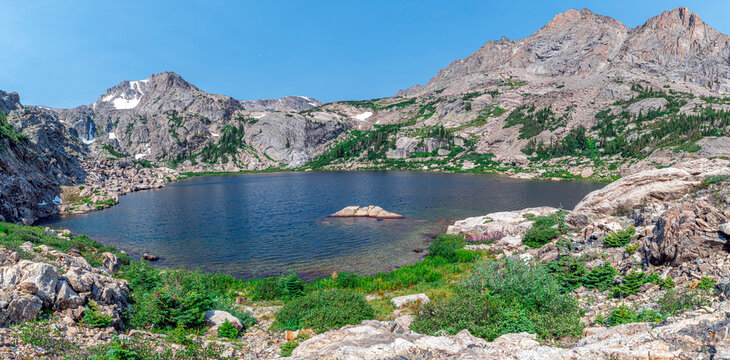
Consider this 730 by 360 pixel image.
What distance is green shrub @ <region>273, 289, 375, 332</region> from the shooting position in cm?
1294

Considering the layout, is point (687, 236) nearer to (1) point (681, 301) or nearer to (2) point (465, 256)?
(1) point (681, 301)

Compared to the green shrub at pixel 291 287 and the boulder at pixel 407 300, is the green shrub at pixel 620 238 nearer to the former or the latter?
the boulder at pixel 407 300

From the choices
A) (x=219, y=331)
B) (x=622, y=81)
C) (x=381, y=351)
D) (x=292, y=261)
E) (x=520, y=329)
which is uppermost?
(x=622, y=81)

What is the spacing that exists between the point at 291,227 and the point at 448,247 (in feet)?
83.2

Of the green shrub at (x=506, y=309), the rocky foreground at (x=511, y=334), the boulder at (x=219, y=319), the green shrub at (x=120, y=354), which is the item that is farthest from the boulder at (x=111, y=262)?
the green shrub at (x=506, y=309)

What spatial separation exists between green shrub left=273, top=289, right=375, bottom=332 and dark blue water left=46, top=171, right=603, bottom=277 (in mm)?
14020

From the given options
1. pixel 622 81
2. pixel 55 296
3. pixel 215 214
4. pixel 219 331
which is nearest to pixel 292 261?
pixel 219 331

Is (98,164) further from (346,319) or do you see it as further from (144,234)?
(346,319)

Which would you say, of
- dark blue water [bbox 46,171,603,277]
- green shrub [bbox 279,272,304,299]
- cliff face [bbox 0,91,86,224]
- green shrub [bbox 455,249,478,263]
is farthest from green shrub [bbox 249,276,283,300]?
cliff face [bbox 0,91,86,224]

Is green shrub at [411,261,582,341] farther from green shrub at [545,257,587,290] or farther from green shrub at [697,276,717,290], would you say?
green shrub at [697,276,717,290]

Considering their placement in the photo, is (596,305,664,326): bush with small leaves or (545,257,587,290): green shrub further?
(545,257,587,290): green shrub

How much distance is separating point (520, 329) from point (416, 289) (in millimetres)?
11959

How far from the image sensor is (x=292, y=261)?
32.6 m

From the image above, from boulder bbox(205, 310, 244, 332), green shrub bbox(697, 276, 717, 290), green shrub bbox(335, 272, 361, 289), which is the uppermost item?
green shrub bbox(697, 276, 717, 290)
